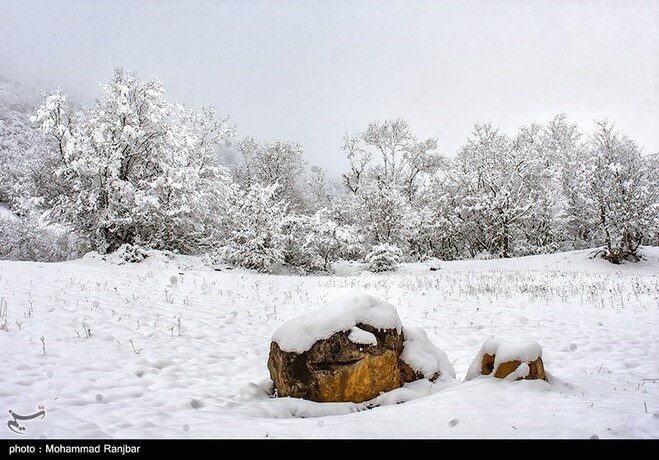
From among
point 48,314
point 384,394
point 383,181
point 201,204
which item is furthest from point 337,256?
point 384,394

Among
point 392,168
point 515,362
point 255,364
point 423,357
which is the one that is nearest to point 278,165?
point 392,168

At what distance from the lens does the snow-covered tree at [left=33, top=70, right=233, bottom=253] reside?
19.8m

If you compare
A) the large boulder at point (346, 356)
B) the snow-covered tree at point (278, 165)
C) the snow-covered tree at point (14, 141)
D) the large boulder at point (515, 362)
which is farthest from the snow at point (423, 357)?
the snow-covered tree at point (278, 165)

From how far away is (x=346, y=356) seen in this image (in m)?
4.25

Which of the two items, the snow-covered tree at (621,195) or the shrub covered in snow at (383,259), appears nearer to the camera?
the snow-covered tree at (621,195)

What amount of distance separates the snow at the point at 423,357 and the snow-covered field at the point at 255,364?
0.19 metres

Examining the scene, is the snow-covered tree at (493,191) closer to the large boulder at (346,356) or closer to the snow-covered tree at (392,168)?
the snow-covered tree at (392,168)

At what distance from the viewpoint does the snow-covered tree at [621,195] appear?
22.2 m

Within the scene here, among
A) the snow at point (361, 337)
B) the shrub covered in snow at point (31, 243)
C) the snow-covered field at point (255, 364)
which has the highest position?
the shrub covered in snow at point (31, 243)

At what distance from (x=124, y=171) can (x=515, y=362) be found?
23.9 m

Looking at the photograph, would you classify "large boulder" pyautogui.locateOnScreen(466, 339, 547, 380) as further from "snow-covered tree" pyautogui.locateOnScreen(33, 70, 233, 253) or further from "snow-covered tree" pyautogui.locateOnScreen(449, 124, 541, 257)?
"snow-covered tree" pyautogui.locateOnScreen(449, 124, 541, 257)

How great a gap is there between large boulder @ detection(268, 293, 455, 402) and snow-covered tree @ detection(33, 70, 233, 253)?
1806 centimetres

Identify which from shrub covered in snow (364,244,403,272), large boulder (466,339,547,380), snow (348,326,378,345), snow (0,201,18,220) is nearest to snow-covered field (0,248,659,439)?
large boulder (466,339,547,380)
